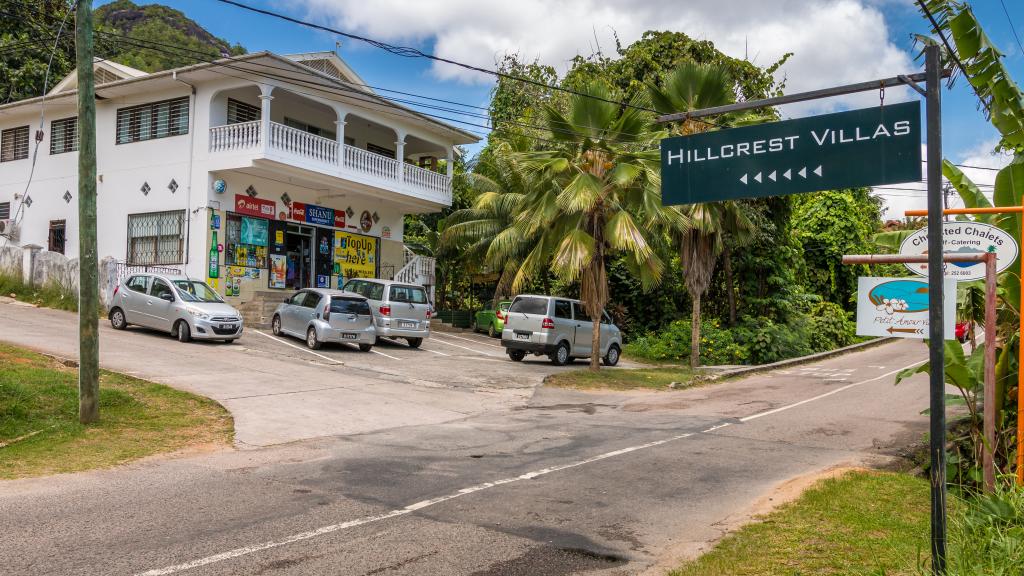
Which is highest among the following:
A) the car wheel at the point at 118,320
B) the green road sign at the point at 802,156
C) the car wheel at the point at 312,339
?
the green road sign at the point at 802,156

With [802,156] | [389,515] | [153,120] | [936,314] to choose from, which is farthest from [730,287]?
[936,314]

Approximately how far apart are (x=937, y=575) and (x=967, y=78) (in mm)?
5888

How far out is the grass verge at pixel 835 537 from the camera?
5.48 m

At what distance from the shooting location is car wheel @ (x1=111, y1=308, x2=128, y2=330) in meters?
20.3

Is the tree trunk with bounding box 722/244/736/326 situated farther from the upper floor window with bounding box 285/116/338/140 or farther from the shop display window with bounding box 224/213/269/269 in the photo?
the shop display window with bounding box 224/213/269/269

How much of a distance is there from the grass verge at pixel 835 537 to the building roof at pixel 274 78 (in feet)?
51.4

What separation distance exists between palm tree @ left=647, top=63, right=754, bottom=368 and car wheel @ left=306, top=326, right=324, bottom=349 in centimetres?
1001

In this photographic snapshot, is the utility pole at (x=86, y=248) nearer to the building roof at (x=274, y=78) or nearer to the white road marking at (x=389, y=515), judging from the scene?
the white road marking at (x=389, y=515)

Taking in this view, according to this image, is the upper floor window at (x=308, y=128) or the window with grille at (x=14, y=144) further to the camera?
the window with grille at (x=14, y=144)

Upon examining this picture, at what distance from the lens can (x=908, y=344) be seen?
103 ft

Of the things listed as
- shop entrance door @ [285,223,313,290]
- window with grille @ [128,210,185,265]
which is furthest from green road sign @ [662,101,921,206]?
shop entrance door @ [285,223,313,290]

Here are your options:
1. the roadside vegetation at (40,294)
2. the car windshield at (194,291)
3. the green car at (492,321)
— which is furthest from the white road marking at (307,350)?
the green car at (492,321)

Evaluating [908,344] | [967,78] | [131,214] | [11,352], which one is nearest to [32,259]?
[131,214]

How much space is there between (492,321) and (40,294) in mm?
14872
